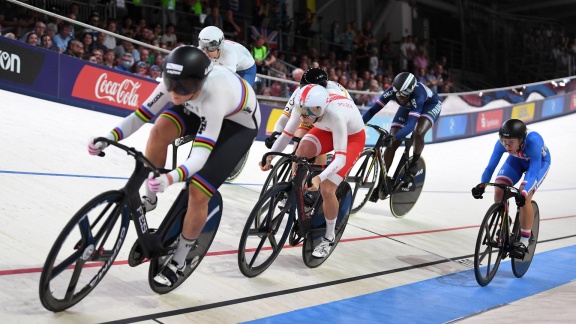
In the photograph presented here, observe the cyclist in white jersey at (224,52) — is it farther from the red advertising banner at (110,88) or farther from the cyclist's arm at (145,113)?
the red advertising banner at (110,88)

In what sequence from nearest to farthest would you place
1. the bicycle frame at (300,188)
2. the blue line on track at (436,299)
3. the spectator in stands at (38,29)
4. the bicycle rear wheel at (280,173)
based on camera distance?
1. the blue line on track at (436,299)
2. the bicycle frame at (300,188)
3. the bicycle rear wheel at (280,173)
4. the spectator in stands at (38,29)

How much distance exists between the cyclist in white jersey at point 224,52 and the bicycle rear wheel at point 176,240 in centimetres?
218

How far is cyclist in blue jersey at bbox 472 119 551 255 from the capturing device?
5051 mm

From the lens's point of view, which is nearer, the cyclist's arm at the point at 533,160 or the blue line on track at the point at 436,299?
the blue line on track at the point at 436,299

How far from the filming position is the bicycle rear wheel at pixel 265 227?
4.15m

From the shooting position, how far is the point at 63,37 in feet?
28.1

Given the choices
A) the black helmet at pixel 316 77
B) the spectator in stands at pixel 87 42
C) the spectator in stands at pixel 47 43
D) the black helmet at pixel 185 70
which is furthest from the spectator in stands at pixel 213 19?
the black helmet at pixel 185 70

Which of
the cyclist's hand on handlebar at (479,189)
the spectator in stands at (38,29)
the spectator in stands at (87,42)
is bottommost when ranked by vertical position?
the cyclist's hand on handlebar at (479,189)

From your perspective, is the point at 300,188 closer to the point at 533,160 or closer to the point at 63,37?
the point at 533,160

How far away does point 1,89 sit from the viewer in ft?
27.2

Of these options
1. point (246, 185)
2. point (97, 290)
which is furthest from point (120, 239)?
point (246, 185)

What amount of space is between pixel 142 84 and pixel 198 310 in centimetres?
618

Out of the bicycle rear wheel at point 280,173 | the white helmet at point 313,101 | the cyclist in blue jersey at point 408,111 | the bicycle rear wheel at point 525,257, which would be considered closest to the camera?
the white helmet at point 313,101

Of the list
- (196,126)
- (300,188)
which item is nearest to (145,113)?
(196,126)
